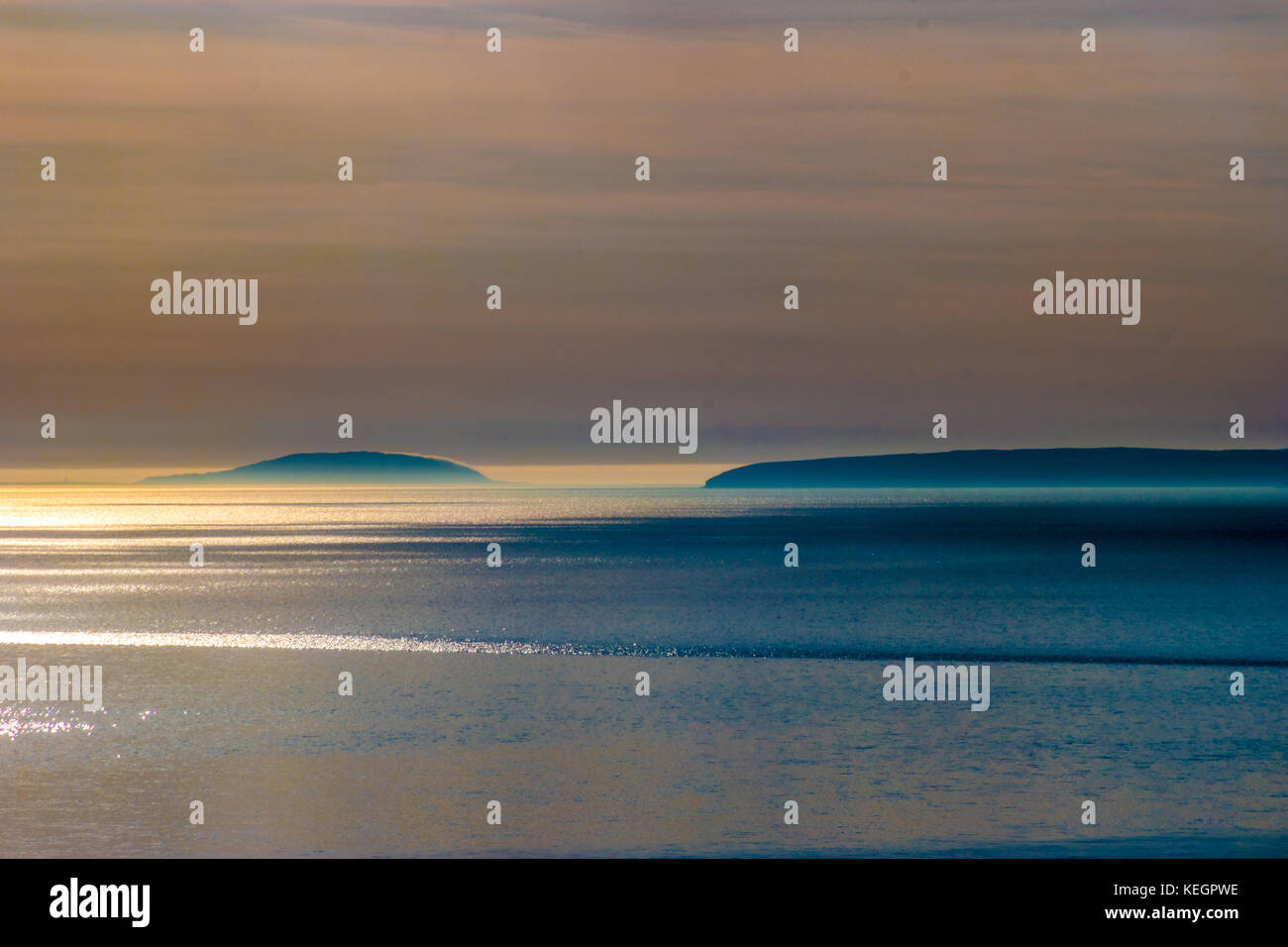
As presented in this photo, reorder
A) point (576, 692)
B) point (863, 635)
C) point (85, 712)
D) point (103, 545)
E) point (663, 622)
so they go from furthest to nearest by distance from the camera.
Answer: point (103, 545)
point (663, 622)
point (863, 635)
point (576, 692)
point (85, 712)

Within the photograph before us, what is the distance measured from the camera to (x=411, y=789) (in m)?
18.3

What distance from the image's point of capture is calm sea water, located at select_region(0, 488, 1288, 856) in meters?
16.5

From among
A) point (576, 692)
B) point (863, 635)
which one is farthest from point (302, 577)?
point (576, 692)

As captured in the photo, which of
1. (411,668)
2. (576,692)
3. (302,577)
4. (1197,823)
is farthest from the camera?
(302,577)

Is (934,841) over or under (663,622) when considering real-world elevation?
under

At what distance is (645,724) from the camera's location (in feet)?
77.6

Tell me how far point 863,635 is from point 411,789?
24.5m

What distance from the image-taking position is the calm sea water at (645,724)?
16.5 meters

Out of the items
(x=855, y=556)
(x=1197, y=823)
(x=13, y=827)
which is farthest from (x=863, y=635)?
(x=855, y=556)
